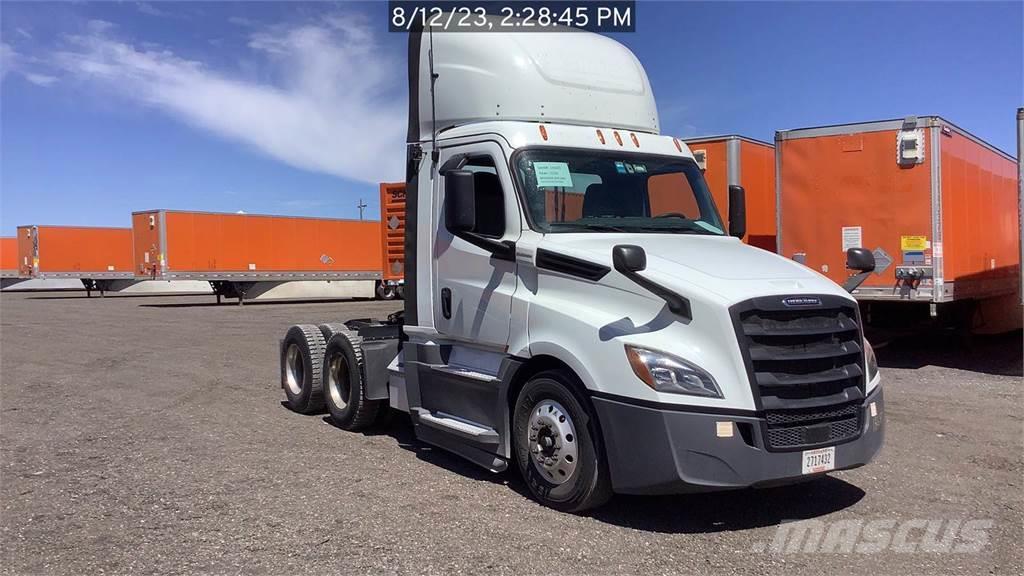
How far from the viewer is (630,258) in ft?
15.0

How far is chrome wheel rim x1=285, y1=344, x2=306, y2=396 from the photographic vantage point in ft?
28.4

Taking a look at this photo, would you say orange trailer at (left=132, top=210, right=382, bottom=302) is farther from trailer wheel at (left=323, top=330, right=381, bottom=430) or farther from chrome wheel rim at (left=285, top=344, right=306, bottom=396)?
trailer wheel at (left=323, top=330, right=381, bottom=430)

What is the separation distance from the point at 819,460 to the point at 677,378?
3.22ft

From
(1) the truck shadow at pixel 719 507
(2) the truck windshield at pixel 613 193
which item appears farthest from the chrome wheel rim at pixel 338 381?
(2) the truck windshield at pixel 613 193

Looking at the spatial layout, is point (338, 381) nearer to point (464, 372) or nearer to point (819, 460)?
point (464, 372)

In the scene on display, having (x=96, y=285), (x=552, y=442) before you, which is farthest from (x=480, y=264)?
(x=96, y=285)

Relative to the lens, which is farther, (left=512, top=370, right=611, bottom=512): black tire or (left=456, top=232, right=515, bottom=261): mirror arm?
(left=456, top=232, right=515, bottom=261): mirror arm

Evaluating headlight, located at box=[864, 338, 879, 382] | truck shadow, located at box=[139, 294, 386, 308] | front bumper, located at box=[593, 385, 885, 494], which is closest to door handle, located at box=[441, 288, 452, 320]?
front bumper, located at box=[593, 385, 885, 494]

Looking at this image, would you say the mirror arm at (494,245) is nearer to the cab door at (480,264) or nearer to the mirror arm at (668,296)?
the cab door at (480,264)

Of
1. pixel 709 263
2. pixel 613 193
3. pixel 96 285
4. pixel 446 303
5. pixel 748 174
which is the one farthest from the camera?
pixel 96 285

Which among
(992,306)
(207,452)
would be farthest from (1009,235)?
(207,452)

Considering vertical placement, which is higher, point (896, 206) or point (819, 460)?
point (896, 206)

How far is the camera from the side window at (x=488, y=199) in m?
5.59

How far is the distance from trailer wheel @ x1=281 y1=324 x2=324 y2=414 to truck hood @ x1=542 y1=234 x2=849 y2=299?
390 centimetres
